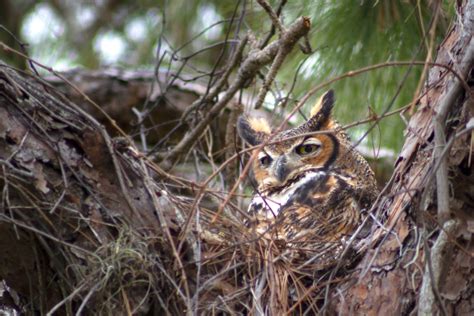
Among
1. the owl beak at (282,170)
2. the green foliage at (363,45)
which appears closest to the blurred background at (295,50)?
the green foliage at (363,45)

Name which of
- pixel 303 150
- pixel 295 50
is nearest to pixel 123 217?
pixel 303 150

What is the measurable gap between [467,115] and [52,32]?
10.7ft

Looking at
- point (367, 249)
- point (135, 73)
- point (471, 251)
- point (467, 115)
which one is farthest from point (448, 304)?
point (135, 73)

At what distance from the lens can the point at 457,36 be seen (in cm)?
208

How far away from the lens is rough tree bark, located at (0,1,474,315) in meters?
1.95

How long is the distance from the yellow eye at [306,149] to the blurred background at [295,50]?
0.17m

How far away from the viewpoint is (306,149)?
309 cm

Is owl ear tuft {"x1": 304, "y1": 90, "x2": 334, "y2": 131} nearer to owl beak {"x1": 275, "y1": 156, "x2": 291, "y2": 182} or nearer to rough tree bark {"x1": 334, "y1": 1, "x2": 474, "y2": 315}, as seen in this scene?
owl beak {"x1": 275, "y1": 156, "x2": 291, "y2": 182}

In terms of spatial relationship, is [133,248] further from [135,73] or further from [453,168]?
[135,73]

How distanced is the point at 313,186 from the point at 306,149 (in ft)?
0.74

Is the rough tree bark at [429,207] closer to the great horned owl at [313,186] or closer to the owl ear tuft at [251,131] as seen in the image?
the great horned owl at [313,186]

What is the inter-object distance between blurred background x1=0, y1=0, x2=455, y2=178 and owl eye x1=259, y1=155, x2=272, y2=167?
0.19m

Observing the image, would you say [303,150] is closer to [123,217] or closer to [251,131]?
[251,131]

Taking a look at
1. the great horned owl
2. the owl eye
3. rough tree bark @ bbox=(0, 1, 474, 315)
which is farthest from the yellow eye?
rough tree bark @ bbox=(0, 1, 474, 315)
